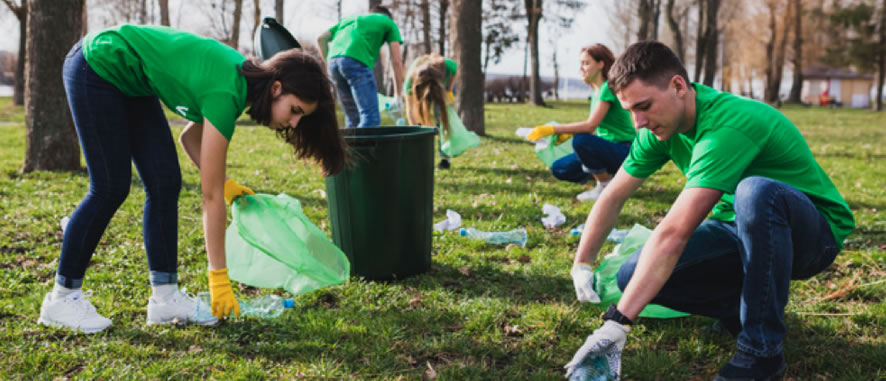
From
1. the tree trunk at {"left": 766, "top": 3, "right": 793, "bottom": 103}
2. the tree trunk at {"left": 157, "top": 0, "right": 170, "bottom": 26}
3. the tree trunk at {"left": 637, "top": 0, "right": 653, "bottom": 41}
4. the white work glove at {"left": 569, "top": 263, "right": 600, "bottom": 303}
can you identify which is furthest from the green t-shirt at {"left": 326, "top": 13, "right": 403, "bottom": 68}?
the tree trunk at {"left": 766, "top": 3, "right": 793, "bottom": 103}

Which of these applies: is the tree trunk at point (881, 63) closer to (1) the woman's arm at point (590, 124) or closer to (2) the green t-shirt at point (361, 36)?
(1) the woman's arm at point (590, 124)

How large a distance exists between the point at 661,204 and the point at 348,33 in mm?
3000

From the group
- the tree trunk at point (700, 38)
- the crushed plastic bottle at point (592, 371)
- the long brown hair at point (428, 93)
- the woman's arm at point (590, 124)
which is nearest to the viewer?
the crushed plastic bottle at point (592, 371)

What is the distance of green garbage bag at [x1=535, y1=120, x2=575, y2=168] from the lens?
16.7ft

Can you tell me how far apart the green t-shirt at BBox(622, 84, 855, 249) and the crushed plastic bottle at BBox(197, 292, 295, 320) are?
1.65m

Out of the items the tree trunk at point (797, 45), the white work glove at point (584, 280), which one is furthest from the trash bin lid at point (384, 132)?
the tree trunk at point (797, 45)

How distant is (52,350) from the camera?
2.30m

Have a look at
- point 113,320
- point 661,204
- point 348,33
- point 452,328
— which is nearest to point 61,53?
point 348,33

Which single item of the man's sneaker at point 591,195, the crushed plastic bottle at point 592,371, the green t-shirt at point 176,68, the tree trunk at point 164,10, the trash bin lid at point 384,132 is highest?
the tree trunk at point 164,10

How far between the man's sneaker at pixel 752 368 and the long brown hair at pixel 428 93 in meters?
4.35

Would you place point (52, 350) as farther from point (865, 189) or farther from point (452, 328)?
point (865, 189)

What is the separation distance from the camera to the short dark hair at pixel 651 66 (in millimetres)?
1954

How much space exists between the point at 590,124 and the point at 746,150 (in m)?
2.69

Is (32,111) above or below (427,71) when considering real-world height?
below
